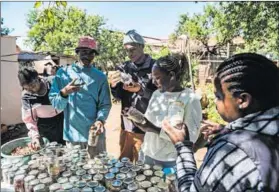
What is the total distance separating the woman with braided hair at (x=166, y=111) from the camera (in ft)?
5.24

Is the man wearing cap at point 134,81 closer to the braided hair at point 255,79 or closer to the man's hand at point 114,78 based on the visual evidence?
the man's hand at point 114,78

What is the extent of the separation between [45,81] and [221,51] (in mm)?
15045

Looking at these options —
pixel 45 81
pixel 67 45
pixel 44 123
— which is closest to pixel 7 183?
pixel 44 123

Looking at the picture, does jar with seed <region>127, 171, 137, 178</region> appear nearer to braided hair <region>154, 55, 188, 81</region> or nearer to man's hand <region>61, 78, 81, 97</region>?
braided hair <region>154, 55, 188, 81</region>

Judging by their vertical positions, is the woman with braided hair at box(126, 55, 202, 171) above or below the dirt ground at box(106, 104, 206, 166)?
above

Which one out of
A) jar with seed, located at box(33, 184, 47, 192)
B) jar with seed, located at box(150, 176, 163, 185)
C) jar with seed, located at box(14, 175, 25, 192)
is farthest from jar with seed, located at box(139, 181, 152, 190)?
jar with seed, located at box(14, 175, 25, 192)

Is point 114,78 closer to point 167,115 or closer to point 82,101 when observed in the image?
point 82,101

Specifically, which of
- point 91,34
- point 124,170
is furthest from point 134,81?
point 91,34

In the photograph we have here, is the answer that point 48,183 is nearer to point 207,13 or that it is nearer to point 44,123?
point 44,123

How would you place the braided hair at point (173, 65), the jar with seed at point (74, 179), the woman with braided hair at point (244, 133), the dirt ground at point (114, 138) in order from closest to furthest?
the woman with braided hair at point (244, 133) → the jar with seed at point (74, 179) → the braided hair at point (173, 65) → the dirt ground at point (114, 138)

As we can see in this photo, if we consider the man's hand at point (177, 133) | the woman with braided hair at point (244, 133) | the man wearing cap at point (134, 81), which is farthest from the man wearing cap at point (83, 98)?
the woman with braided hair at point (244, 133)

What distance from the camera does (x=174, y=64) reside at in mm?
1737

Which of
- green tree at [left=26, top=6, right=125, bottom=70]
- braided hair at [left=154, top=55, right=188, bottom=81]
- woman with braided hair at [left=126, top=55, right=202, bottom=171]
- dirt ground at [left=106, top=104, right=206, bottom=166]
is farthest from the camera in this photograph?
green tree at [left=26, top=6, right=125, bottom=70]

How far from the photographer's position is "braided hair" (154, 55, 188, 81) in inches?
67.6
